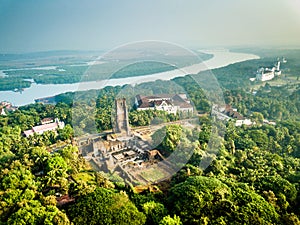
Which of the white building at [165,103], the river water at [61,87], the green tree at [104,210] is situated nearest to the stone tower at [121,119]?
the white building at [165,103]

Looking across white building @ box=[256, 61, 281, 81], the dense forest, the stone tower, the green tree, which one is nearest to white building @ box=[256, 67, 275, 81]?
white building @ box=[256, 61, 281, 81]

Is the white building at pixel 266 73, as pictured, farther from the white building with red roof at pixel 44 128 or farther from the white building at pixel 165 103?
the white building with red roof at pixel 44 128

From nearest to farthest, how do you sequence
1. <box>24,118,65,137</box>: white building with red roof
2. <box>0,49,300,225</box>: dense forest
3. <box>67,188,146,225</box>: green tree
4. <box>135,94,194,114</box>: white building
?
<box>67,188,146,225</box>: green tree < <box>0,49,300,225</box>: dense forest < <box>24,118,65,137</box>: white building with red roof < <box>135,94,194,114</box>: white building

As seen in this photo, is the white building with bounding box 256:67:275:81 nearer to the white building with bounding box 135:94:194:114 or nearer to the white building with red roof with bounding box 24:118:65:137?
the white building with bounding box 135:94:194:114

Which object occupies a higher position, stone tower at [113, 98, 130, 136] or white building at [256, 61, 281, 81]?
stone tower at [113, 98, 130, 136]

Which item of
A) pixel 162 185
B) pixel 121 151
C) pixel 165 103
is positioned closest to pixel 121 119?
pixel 121 151

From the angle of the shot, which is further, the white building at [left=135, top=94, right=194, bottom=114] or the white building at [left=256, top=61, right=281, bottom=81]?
the white building at [left=256, top=61, right=281, bottom=81]

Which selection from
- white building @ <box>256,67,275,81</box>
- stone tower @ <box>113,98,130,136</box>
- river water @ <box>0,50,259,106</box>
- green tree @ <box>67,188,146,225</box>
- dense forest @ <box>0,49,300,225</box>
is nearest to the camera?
green tree @ <box>67,188,146,225</box>

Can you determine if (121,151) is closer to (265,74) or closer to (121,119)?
(121,119)
